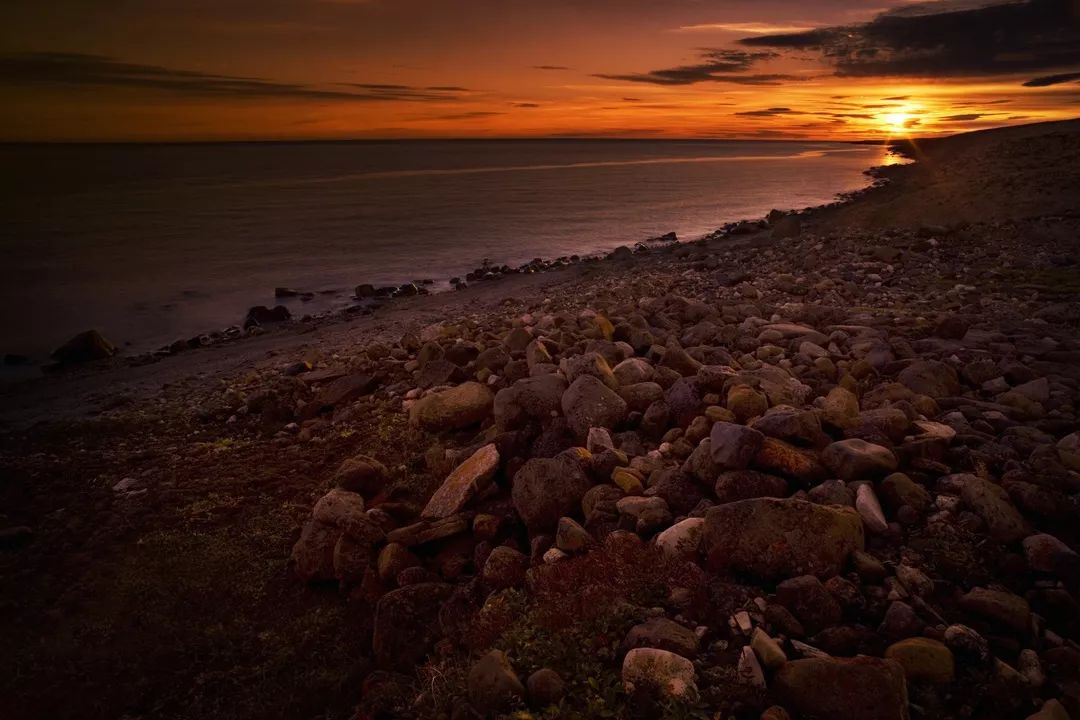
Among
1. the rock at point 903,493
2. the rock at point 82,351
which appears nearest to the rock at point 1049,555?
the rock at point 903,493

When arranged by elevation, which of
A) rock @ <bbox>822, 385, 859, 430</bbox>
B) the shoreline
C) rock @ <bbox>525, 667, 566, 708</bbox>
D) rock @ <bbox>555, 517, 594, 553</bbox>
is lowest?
the shoreline

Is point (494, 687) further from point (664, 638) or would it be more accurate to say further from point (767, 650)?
point (767, 650)

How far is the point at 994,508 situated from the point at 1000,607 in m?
0.94

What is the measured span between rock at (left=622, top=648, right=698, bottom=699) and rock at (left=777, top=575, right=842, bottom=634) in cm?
78

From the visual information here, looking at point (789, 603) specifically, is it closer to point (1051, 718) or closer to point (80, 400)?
point (1051, 718)

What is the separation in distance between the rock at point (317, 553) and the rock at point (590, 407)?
2.58 m

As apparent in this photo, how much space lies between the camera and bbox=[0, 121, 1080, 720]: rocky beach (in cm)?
329

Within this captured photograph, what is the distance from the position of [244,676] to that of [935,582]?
4.96m

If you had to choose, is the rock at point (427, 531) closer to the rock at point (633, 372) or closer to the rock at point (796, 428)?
the rock at point (633, 372)

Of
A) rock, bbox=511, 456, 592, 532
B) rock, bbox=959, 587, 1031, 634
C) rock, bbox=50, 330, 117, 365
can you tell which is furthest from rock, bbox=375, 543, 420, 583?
rock, bbox=50, 330, 117, 365

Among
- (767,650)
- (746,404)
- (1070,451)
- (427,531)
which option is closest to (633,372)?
(746,404)

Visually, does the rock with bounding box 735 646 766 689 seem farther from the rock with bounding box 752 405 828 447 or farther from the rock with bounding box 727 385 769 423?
the rock with bounding box 727 385 769 423

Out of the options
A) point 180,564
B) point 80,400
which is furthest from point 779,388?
point 80,400

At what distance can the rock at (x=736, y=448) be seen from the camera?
4.68 meters
